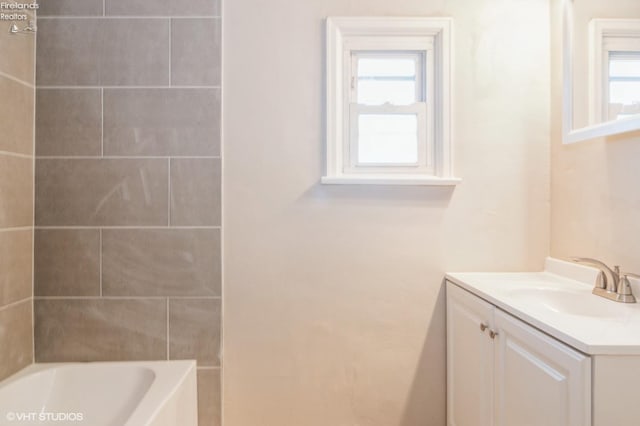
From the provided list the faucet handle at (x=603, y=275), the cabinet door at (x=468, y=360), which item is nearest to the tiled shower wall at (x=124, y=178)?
the cabinet door at (x=468, y=360)

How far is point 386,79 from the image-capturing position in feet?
5.28

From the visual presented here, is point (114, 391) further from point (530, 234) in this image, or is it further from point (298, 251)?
point (530, 234)

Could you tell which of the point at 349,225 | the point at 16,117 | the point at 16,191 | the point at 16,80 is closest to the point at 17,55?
the point at 16,80

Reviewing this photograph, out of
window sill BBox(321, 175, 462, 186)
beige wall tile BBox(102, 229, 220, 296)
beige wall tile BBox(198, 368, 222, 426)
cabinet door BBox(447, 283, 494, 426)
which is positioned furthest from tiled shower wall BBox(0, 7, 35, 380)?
cabinet door BBox(447, 283, 494, 426)

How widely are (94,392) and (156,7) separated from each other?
1.67 m

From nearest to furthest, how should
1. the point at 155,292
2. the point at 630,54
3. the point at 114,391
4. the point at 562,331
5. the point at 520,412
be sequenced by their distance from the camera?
the point at 562,331 → the point at 520,412 → the point at 630,54 → the point at 114,391 → the point at 155,292

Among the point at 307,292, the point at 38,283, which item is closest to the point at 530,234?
the point at 307,292

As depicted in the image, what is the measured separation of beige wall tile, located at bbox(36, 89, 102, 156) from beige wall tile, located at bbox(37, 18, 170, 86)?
0.06 m

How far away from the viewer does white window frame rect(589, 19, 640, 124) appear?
1.17 m

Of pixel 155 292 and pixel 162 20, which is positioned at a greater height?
pixel 162 20

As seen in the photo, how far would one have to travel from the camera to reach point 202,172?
1502 mm

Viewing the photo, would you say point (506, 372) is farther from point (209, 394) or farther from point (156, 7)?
point (156, 7)

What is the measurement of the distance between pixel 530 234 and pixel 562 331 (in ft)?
2.81

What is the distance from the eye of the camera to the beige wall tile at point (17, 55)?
1.31 meters
